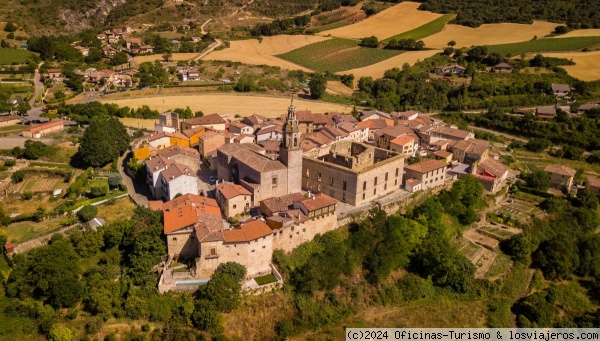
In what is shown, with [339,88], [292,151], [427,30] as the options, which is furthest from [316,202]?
[427,30]

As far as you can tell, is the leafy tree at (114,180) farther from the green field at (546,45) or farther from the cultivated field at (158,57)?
the green field at (546,45)

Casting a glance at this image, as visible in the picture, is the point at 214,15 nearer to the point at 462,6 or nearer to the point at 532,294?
the point at 462,6

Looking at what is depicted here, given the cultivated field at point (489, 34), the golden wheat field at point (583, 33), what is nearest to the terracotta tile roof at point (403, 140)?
the cultivated field at point (489, 34)

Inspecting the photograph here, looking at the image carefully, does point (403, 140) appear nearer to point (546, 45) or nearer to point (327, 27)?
point (546, 45)

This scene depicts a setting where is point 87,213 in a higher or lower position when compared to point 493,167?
higher

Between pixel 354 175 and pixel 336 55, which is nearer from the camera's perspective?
pixel 354 175

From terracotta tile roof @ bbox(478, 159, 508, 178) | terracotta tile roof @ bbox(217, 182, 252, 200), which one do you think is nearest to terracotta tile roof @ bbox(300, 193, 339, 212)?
terracotta tile roof @ bbox(217, 182, 252, 200)
